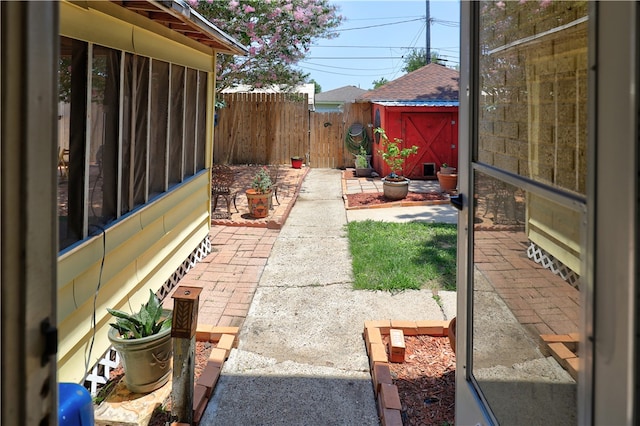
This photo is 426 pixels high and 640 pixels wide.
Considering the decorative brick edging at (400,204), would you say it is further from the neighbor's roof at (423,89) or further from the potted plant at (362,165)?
the neighbor's roof at (423,89)

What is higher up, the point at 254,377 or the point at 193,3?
the point at 193,3

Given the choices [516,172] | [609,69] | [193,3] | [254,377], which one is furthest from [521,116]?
[193,3]

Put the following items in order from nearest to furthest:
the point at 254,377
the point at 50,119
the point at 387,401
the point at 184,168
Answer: the point at 50,119
the point at 387,401
the point at 254,377
the point at 184,168

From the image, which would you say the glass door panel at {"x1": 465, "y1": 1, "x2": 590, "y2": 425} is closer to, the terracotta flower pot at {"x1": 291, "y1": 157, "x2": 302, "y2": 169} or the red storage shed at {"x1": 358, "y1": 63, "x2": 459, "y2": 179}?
the red storage shed at {"x1": 358, "y1": 63, "x2": 459, "y2": 179}

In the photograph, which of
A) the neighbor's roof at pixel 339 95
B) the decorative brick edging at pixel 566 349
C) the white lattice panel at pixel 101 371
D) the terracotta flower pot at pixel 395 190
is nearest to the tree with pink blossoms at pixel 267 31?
the terracotta flower pot at pixel 395 190

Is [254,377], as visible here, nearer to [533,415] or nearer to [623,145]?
[533,415]

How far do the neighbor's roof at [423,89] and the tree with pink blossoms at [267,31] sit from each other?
2.64 m

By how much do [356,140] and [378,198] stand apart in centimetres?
509

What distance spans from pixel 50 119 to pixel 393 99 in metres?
13.8

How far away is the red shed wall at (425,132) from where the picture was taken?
1338cm

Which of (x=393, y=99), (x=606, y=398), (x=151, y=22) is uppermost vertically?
(x=393, y=99)

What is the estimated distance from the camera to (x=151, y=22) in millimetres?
4176

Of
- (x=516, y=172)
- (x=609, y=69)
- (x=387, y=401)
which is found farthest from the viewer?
(x=387, y=401)

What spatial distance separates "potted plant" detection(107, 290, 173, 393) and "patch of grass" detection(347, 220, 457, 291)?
2344mm
